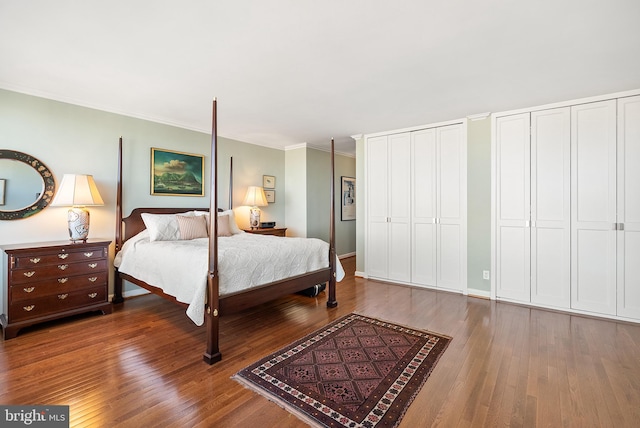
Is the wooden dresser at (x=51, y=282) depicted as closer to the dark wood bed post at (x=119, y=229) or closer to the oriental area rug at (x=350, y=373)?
the dark wood bed post at (x=119, y=229)

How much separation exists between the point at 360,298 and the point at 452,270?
4.45 ft

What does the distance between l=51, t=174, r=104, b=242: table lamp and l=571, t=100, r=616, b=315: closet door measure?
524 cm

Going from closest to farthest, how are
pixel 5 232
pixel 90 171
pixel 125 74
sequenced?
pixel 125 74 → pixel 5 232 → pixel 90 171

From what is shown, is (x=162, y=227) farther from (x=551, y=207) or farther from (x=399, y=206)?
(x=551, y=207)

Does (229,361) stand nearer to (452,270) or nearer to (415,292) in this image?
(415,292)

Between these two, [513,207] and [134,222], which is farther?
[134,222]

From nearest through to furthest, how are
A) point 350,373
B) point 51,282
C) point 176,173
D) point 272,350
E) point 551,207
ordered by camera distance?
point 350,373
point 272,350
point 51,282
point 551,207
point 176,173

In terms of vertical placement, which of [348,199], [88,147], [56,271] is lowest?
[56,271]

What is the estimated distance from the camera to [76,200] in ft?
10.2

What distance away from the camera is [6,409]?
5.62 ft

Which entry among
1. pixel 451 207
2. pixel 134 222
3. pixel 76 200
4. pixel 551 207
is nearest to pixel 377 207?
pixel 451 207

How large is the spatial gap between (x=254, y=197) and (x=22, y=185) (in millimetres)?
2761

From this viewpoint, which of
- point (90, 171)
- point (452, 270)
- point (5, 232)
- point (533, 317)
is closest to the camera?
point (5, 232)

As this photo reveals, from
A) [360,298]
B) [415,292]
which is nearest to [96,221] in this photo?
[360,298]
